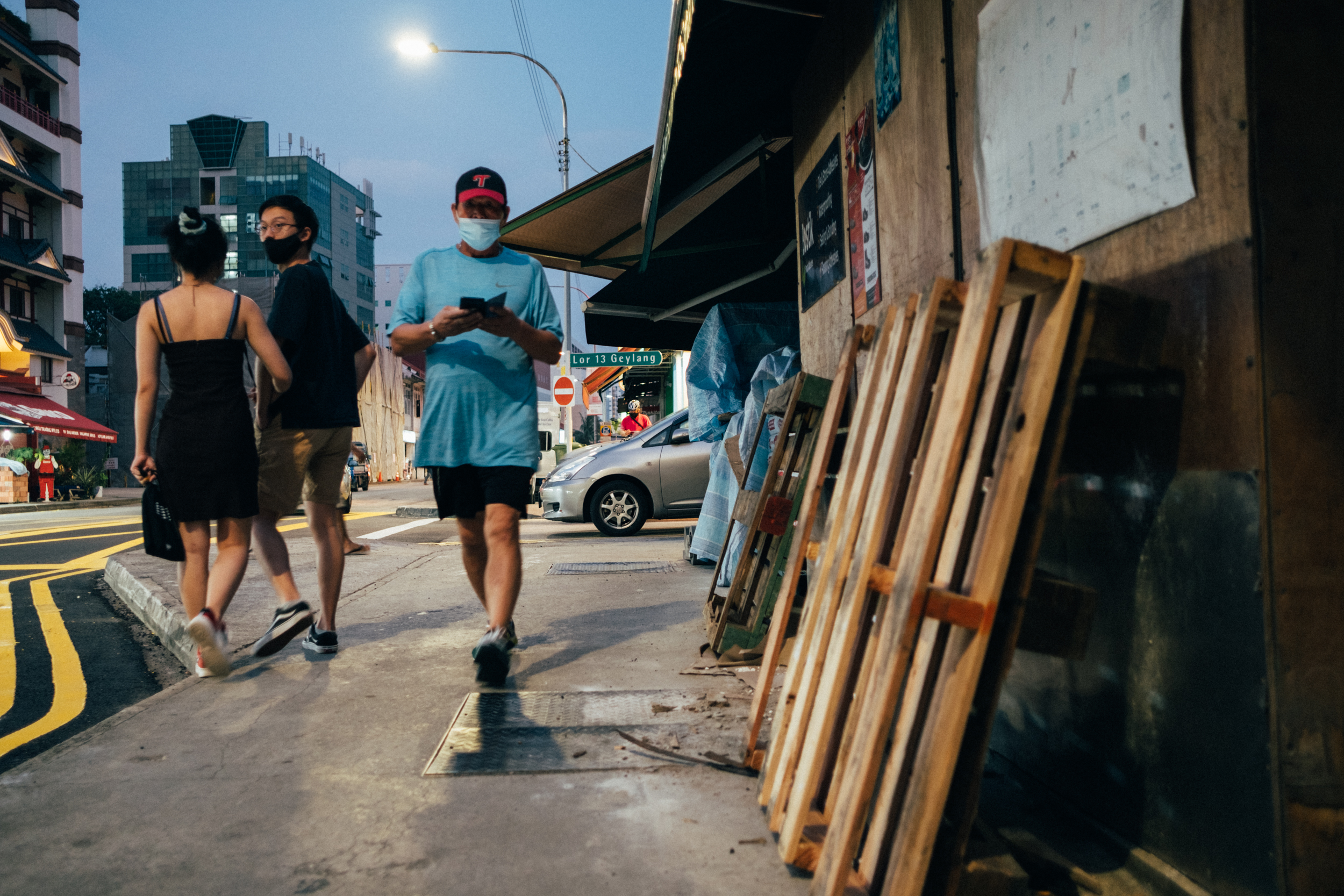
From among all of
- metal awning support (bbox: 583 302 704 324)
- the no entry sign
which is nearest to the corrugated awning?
metal awning support (bbox: 583 302 704 324)

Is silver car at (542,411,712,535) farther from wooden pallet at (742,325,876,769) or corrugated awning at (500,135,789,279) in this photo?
wooden pallet at (742,325,876,769)

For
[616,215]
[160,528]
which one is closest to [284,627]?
[160,528]

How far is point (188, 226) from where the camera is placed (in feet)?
11.7

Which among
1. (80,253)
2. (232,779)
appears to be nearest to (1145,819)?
(232,779)

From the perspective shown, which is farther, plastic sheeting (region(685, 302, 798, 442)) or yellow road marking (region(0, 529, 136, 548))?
yellow road marking (region(0, 529, 136, 548))

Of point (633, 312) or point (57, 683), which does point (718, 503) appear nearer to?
point (57, 683)

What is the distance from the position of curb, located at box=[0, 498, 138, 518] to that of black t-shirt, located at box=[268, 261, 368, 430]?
19.1 metres

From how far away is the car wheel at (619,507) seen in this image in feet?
33.3

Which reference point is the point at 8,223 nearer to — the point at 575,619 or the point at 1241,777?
the point at 575,619

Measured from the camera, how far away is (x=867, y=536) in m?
1.74

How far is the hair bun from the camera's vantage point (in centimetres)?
353

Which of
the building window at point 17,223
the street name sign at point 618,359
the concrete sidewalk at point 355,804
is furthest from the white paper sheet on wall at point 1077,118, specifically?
the building window at point 17,223

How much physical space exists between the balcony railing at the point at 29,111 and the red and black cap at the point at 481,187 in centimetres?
4112

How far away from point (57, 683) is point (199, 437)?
1628 mm
